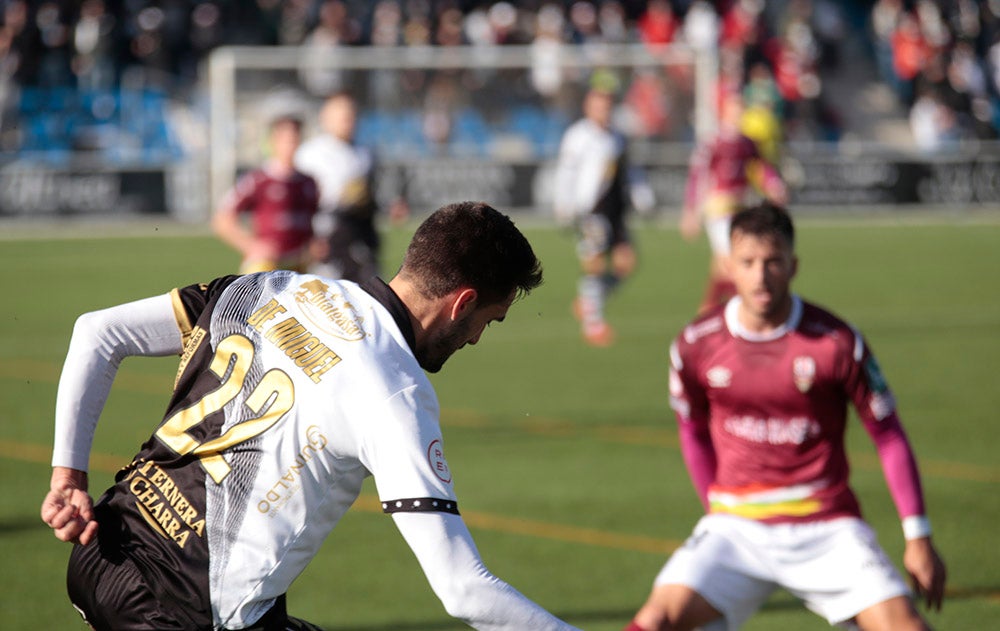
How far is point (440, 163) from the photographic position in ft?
99.5

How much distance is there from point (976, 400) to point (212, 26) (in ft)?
81.3

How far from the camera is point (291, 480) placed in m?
3.28

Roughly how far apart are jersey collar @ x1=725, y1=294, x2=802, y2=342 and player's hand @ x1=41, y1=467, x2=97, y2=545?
2764mm

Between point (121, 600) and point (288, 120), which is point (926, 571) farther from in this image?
point (288, 120)

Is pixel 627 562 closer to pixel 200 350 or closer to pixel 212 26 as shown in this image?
pixel 200 350

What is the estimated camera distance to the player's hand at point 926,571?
195 inches

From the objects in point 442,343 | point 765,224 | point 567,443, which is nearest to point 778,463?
point 765,224

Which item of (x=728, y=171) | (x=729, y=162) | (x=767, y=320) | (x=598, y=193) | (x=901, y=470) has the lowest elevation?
(x=598, y=193)

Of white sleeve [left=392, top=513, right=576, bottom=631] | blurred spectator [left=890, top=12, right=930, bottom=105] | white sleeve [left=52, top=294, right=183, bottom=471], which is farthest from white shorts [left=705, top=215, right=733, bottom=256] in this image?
blurred spectator [left=890, top=12, right=930, bottom=105]

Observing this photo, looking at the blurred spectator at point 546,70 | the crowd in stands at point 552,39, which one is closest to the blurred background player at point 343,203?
the crowd in stands at point 552,39

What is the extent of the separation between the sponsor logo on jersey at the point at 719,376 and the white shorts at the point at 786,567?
53 cm

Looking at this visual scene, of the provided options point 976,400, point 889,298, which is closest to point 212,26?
point 889,298

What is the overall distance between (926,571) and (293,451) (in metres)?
2.55

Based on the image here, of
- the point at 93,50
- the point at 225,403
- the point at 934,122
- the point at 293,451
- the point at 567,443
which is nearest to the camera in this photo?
the point at 293,451
